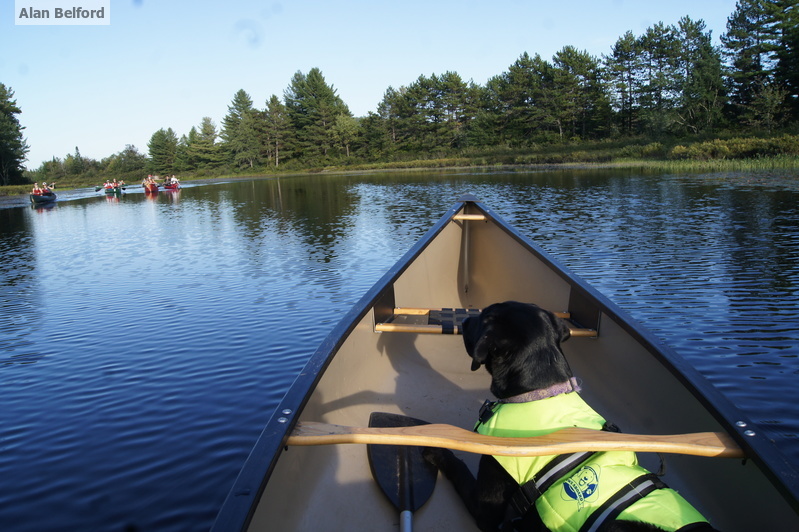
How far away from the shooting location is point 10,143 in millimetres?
49875

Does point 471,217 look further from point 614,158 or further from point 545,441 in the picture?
point 614,158

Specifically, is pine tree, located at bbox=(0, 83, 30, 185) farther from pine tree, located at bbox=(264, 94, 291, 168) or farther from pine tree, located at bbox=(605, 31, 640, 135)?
pine tree, located at bbox=(605, 31, 640, 135)

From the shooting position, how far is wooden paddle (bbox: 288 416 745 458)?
1889 millimetres

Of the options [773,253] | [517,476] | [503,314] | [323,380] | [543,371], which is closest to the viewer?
[517,476]

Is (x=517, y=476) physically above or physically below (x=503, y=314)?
below

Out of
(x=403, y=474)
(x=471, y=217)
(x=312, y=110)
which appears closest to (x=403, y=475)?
(x=403, y=474)

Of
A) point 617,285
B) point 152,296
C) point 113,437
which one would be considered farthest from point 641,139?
point 113,437

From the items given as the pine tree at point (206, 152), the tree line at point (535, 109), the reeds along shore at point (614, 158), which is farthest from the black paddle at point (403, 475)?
Result: the pine tree at point (206, 152)

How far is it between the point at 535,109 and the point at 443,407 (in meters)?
58.0

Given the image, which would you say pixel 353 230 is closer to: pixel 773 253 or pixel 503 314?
pixel 773 253

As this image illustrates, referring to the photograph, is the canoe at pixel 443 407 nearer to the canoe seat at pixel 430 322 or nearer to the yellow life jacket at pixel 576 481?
the canoe seat at pixel 430 322

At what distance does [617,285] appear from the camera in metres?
7.67

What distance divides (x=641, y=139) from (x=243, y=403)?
45838mm

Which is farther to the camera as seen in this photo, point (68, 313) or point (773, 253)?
point (773, 253)
